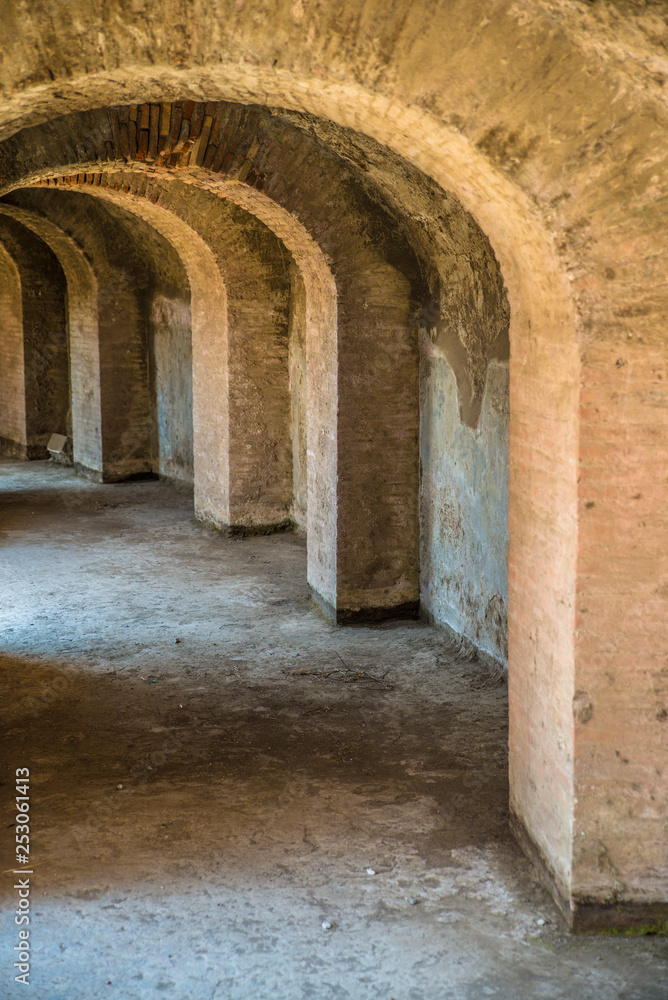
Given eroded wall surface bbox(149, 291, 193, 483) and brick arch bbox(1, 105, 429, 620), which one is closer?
brick arch bbox(1, 105, 429, 620)

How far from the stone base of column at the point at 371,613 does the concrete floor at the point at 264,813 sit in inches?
4.0

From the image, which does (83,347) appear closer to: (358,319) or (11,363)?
(11,363)

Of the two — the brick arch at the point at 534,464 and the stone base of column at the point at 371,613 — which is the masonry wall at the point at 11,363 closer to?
the stone base of column at the point at 371,613

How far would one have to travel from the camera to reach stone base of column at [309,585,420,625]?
22.2 ft

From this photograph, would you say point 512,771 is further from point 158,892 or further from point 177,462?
point 177,462

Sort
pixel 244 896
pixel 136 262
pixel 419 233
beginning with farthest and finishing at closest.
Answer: pixel 136 262, pixel 419 233, pixel 244 896

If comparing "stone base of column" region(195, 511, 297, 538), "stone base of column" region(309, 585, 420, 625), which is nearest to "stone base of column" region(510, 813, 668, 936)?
"stone base of column" region(309, 585, 420, 625)

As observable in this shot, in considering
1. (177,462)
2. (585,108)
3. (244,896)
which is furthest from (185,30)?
(177,462)

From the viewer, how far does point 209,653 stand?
627cm

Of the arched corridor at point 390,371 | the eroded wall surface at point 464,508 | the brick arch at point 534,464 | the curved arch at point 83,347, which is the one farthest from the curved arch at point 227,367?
the brick arch at point 534,464

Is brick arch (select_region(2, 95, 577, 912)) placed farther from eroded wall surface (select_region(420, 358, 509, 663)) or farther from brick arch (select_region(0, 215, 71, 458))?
brick arch (select_region(0, 215, 71, 458))

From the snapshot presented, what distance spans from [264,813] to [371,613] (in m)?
2.69

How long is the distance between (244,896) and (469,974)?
2.89 feet

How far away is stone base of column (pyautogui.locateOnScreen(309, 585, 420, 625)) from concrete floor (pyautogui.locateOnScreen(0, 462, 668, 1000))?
10 centimetres
